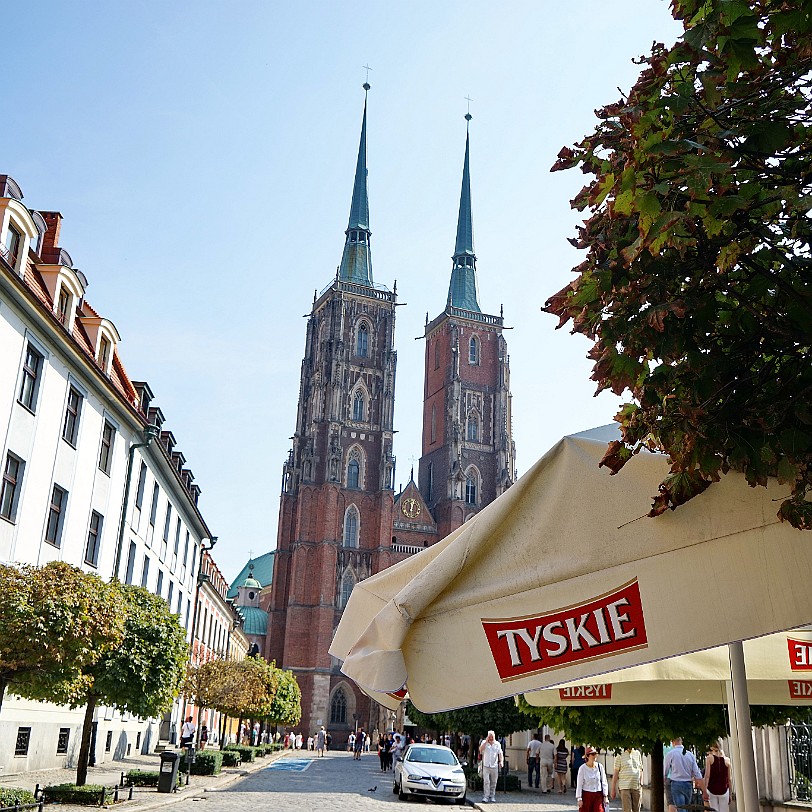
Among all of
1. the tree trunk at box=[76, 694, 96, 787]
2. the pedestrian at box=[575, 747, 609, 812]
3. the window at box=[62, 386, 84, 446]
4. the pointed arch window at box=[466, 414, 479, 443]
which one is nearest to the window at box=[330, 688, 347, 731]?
the pointed arch window at box=[466, 414, 479, 443]

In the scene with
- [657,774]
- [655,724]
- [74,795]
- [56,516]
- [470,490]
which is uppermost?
[470,490]

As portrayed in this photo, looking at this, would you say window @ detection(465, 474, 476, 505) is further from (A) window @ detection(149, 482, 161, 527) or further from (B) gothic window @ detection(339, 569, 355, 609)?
(A) window @ detection(149, 482, 161, 527)

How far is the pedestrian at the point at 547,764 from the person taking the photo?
28728 mm

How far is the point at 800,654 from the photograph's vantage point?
5508mm

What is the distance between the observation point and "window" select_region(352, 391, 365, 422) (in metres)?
79.8

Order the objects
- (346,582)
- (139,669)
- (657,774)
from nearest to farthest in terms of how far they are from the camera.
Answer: (657,774), (139,669), (346,582)

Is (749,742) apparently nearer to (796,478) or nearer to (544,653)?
(544,653)

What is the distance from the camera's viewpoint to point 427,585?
11.0ft

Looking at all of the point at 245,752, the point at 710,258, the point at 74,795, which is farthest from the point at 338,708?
the point at 710,258

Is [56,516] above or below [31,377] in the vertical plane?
below

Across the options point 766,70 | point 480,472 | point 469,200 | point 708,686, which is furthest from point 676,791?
point 469,200

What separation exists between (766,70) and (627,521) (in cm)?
160

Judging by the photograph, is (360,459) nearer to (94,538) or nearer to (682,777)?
(94,538)

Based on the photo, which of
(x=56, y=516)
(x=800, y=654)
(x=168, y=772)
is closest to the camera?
(x=800, y=654)
